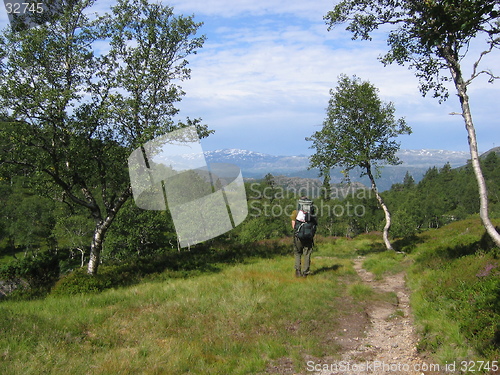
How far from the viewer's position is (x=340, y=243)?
27297 millimetres

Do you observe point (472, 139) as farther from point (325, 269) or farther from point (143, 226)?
point (143, 226)

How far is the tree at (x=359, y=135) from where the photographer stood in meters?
20.9

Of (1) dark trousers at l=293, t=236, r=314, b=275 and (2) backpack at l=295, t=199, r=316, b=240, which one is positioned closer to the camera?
(2) backpack at l=295, t=199, r=316, b=240

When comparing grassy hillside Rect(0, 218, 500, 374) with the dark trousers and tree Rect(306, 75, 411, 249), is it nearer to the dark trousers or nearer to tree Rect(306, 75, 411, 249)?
the dark trousers

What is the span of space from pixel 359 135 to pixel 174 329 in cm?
1713

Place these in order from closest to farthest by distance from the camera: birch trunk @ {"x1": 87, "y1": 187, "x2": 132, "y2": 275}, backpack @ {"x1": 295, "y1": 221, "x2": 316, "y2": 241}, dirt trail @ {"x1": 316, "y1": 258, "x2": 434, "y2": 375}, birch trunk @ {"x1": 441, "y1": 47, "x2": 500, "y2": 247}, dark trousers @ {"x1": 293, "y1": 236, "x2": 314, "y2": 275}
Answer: dirt trail @ {"x1": 316, "y1": 258, "x2": 434, "y2": 375}, birch trunk @ {"x1": 441, "y1": 47, "x2": 500, "y2": 247}, backpack @ {"x1": 295, "y1": 221, "x2": 316, "y2": 241}, dark trousers @ {"x1": 293, "y1": 236, "x2": 314, "y2": 275}, birch trunk @ {"x1": 87, "y1": 187, "x2": 132, "y2": 275}

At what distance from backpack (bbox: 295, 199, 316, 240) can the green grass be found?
1.94m

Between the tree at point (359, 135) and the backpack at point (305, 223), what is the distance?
8362 mm

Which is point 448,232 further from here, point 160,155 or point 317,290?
point 160,155

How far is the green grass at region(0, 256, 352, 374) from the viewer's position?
628cm

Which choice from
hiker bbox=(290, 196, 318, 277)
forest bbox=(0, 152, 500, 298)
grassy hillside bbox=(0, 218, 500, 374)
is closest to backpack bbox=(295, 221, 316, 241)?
hiker bbox=(290, 196, 318, 277)

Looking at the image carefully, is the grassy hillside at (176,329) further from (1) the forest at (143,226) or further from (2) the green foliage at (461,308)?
(1) the forest at (143,226)

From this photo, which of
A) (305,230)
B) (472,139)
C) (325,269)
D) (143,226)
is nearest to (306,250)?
(305,230)

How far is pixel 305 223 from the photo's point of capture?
1338 cm
